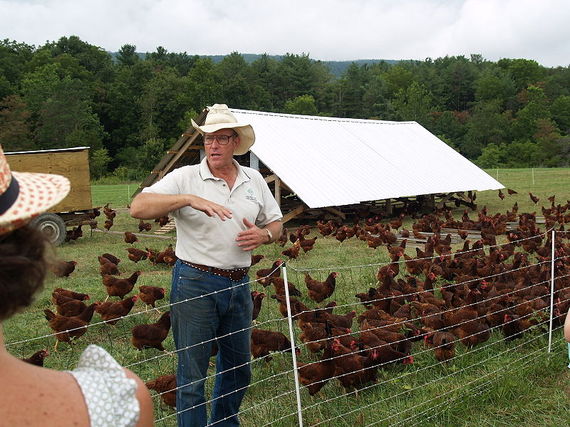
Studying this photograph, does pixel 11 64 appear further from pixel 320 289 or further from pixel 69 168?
pixel 320 289

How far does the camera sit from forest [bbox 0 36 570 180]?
5116 centimetres

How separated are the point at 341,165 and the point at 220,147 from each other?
43.8ft

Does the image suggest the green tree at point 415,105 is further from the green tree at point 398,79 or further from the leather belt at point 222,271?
the leather belt at point 222,271

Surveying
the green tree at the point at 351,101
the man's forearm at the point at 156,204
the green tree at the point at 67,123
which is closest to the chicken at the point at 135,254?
the man's forearm at the point at 156,204

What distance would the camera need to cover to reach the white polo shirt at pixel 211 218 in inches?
142

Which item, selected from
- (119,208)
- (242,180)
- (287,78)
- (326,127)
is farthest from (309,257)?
(287,78)

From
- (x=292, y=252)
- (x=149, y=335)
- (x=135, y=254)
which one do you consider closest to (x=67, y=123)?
(x=135, y=254)

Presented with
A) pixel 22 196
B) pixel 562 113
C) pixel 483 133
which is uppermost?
pixel 562 113

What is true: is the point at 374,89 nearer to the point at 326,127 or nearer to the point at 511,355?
the point at 326,127

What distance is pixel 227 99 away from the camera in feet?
216

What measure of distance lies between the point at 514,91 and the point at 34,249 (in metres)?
86.7

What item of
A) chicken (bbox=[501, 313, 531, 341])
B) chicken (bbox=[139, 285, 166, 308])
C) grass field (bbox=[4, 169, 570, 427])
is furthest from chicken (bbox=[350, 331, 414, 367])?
chicken (bbox=[139, 285, 166, 308])

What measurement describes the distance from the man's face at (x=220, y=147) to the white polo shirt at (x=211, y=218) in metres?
0.07

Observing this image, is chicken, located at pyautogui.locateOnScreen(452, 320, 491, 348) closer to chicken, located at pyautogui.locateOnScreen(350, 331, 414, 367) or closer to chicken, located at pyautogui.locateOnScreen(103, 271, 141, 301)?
chicken, located at pyautogui.locateOnScreen(350, 331, 414, 367)
